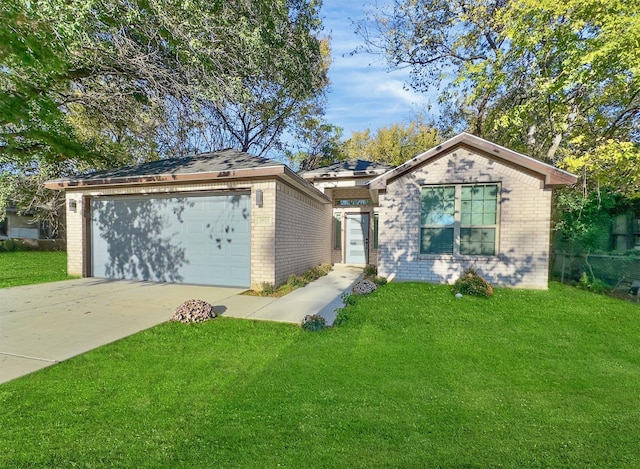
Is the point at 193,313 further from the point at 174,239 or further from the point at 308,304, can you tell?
the point at 174,239

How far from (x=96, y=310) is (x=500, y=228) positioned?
903 centimetres

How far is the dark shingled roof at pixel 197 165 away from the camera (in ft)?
25.8

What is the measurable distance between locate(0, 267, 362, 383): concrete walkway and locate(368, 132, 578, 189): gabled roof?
346cm

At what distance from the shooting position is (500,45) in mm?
10945

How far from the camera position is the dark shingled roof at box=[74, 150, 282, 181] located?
25.8 feet

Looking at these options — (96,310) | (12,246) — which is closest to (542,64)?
(96,310)

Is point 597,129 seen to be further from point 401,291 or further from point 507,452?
point 507,452

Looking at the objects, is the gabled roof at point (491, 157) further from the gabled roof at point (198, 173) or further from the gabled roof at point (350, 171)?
the gabled roof at point (350, 171)

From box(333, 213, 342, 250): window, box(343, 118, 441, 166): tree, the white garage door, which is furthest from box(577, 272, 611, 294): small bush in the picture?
box(343, 118, 441, 166): tree

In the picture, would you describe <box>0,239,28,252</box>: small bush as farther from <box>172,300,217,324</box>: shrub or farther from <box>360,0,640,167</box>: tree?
<box>360,0,640,167</box>: tree

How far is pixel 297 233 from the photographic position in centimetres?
909

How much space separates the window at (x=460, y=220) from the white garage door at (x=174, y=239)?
4.77m

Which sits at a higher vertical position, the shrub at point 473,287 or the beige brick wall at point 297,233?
the beige brick wall at point 297,233

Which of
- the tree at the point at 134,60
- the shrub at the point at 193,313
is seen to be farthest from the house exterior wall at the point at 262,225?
the shrub at the point at 193,313
